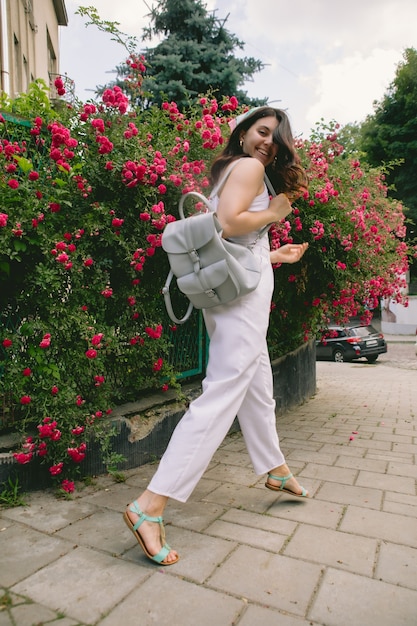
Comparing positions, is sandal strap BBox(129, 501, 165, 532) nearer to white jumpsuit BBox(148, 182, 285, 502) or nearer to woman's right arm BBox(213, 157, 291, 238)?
white jumpsuit BBox(148, 182, 285, 502)

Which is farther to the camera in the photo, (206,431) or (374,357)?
(374,357)

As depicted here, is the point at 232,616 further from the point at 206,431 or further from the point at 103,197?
the point at 103,197

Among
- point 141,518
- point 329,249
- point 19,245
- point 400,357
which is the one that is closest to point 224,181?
point 19,245

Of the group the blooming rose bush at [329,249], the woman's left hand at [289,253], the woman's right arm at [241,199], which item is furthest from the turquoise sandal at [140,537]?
the blooming rose bush at [329,249]

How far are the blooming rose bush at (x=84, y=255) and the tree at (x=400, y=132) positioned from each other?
24.7 meters

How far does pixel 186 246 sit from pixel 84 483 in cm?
167

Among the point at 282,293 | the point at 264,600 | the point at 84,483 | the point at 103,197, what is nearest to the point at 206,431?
the point at 264,600

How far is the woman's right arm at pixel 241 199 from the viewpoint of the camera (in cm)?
228

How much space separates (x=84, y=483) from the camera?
302 centimetres

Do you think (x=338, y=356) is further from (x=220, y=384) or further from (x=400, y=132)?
(x=400, y=132)

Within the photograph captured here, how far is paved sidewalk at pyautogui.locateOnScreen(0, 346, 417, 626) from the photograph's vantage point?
1.79 metres

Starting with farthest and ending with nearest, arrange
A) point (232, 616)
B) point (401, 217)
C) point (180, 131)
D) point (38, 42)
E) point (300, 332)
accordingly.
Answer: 1. point (38, 42)
2. point (401, 217)
3. point (300, 332)
4. point (180, 131)
5. point (232, 616)

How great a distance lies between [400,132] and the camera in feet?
84.6

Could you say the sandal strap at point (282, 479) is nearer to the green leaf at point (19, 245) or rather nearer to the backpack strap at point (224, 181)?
the backpack strap at point (224, 181)
